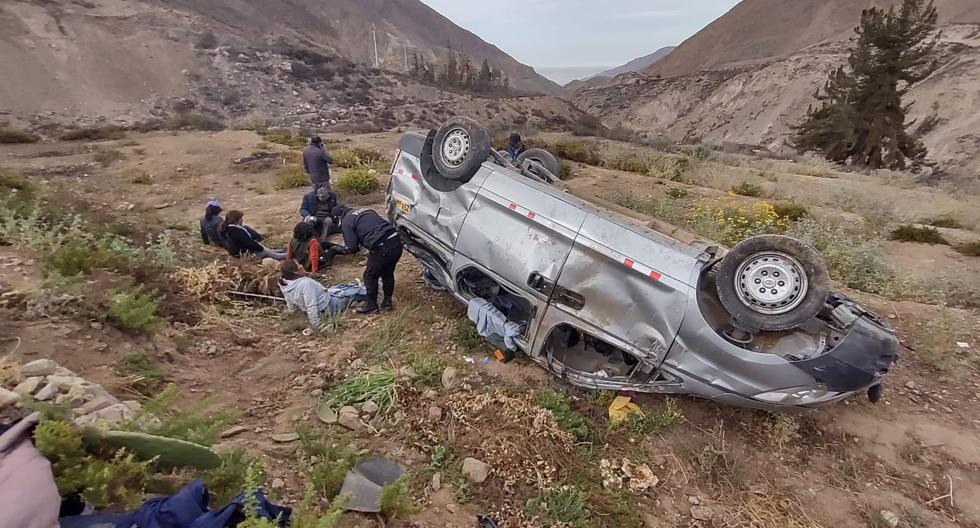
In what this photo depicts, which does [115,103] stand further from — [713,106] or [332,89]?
[713,106]

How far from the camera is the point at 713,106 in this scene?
144 ft

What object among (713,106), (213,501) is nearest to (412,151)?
(213,501)

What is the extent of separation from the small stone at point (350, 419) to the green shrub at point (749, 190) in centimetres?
977

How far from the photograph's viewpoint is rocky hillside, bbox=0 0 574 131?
22.8 m

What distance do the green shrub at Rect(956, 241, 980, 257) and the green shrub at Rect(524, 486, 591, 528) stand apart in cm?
799

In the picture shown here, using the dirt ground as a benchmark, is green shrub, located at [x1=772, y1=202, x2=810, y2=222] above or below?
above

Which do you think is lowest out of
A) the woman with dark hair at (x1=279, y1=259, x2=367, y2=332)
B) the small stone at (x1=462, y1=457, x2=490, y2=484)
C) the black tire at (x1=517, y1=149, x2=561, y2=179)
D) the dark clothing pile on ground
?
the small stone at (x1=462, y1=457, x2=490, y2=484)

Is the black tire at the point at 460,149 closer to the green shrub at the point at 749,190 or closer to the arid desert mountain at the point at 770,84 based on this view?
the green shrub at the point at 749,190

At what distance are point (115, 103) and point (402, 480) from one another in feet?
92.8

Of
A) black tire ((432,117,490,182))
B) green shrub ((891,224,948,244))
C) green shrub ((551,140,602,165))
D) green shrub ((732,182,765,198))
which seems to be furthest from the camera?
green shrub ((551,140,602,165))

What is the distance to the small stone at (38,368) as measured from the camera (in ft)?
9.98

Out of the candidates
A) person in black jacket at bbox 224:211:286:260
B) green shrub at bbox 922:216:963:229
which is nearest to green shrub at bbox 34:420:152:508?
person in black jacket at bbox 224:211:286:260

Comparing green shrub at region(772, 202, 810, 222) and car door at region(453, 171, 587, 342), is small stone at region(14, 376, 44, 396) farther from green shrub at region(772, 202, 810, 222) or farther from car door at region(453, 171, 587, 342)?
green shrub at region(772, 202, 810, 222)

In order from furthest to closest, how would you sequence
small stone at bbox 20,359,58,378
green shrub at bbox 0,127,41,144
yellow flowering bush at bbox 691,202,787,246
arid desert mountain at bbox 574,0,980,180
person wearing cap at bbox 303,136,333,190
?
arid desert mountain at bbox 574,0,980,180, green shrub at bbox 0,127,41,144, person wearing cap at bbox 303,136,333,190, yellow flowering bush at bbox 691,202,787,246, small stone at bbox 20,359,58,378
